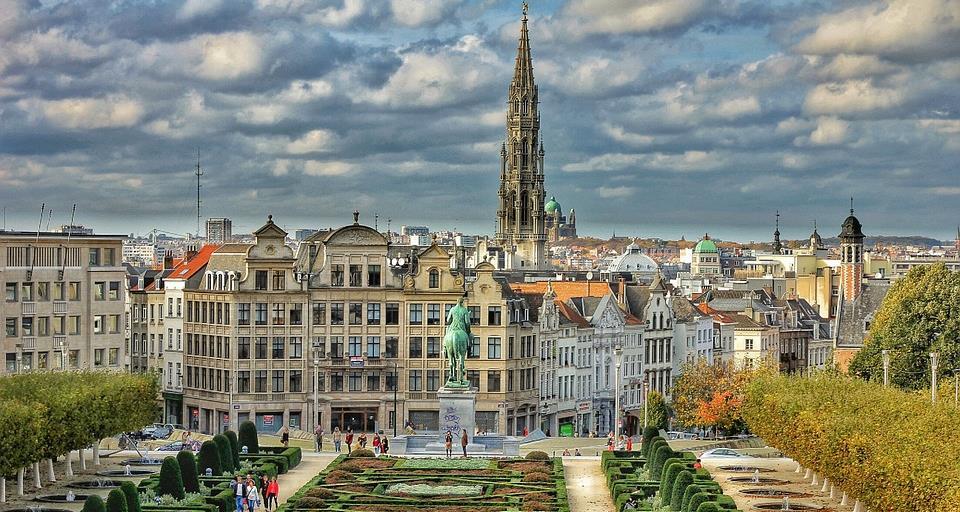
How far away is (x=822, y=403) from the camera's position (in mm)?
87875

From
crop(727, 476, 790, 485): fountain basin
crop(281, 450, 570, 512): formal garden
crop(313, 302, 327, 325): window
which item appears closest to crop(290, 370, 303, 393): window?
crop(313, 302, 327, 325): window

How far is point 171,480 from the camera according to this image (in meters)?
78.8

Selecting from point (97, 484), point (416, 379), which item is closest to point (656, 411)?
point (416, 379)

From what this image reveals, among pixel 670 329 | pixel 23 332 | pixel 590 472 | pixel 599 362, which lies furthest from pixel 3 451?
pixel 670 329

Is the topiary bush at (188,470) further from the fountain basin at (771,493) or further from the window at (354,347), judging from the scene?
the window at (354,347)

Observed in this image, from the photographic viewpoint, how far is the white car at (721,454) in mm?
106438

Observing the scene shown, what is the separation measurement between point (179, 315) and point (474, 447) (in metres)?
41.2

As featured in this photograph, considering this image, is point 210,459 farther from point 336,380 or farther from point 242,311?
point 336,380

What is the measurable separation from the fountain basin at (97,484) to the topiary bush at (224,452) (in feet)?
15.9

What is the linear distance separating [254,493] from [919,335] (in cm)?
6328

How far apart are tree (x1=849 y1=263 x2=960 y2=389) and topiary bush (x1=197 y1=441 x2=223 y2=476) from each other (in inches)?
2025

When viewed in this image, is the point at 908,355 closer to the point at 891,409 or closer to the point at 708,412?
the point at 708,412

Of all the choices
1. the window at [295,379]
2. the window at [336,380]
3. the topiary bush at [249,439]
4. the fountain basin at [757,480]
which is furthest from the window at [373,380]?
the fountain basin at [757,480]

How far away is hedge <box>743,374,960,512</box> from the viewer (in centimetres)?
6394
